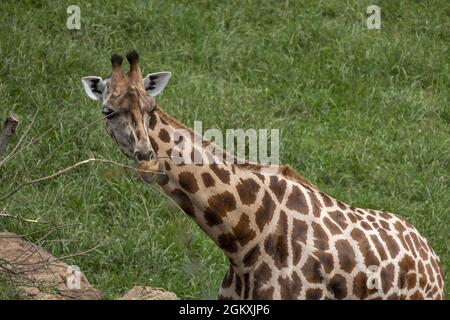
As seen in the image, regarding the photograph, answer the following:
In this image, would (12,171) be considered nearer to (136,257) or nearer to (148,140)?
(136,257)

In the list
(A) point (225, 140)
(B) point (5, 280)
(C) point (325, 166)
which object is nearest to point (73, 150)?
(A) point (225, 140)

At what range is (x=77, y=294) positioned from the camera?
32.1 ft

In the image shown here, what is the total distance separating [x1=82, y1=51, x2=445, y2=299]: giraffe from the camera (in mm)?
9023

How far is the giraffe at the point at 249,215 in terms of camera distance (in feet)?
29.6

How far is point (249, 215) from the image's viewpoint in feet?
30.2

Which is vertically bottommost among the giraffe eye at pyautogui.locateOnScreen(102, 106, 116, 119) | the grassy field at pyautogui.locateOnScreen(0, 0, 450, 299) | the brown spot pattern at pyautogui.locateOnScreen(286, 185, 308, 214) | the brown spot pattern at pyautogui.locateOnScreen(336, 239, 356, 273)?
the grassy field at pyautogui.locateOnScreen(0, 0, 450, 299)

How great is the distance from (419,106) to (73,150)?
413 cm

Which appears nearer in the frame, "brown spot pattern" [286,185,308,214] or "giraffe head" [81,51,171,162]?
"giraffe head" [81,51,171,162]

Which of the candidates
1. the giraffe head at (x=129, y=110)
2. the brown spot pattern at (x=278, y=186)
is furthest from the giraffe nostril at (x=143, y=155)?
the brown spot pattern at (x=278, y=186)

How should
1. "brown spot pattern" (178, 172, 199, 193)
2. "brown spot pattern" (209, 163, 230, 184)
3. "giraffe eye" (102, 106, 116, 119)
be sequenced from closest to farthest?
"giraffe eye" (102, 106, 116, 119) < "brown spot pattern" (178, 172, 199, 193) < "brown spot pattern" (209, 163, 230, 184)

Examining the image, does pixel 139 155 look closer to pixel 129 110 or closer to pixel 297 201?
pixel 129 110

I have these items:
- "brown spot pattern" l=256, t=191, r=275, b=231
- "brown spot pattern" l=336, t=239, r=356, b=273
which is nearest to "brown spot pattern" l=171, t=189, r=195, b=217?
"brown spot pattern" l=256, t=191, r=275, b=231

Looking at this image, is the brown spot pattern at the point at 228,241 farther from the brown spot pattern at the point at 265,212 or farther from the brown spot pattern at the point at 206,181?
the brown spot pattern at the point at 206,181

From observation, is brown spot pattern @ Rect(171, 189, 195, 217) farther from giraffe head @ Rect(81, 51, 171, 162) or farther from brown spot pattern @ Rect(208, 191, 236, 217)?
giraffe head @ Rect(81, 51, 171, 162)
